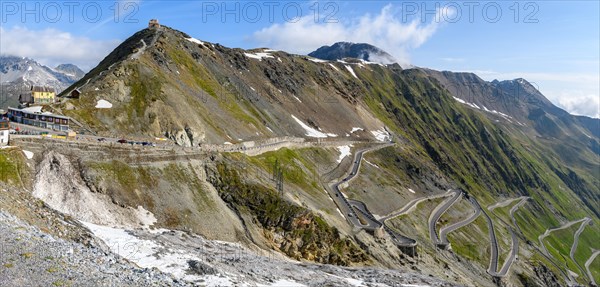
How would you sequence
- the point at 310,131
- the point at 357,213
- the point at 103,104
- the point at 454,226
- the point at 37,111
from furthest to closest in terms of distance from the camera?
1. the point at 310,131
2. the point at 454,226
3. the point at 357,213
4. the point at 103,104
5. the point at 37,111

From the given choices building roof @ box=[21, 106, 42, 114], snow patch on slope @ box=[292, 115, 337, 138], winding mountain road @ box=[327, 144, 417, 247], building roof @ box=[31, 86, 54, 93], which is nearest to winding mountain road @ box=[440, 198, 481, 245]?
winding mountain road @ box=[327, 144, 417, 247]

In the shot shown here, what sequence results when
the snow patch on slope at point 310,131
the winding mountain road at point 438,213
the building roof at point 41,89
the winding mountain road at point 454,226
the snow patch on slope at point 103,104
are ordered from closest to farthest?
1. the snow patch on slope at point 103,104
2. the building roof at point 41,89
3. the winding mountain road at point 438,213
4. the winding mountain road at point 454,226
5. the snow patch on slope at point 310,131

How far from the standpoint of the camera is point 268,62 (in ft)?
611

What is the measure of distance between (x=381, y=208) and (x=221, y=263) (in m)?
77.3

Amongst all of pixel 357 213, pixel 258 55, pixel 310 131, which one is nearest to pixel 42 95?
pixel 357 213

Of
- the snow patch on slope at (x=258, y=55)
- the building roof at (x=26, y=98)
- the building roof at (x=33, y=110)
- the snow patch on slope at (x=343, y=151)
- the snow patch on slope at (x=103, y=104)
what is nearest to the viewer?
the building roof at (x=33, y=110)

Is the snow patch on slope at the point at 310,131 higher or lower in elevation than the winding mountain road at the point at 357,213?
higher

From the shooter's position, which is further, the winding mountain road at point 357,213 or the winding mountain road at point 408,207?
the winding mountain road at point 408,207

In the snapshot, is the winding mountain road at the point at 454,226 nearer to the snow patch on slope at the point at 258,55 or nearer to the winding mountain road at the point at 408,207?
the winding mountain road at the point at 408,207

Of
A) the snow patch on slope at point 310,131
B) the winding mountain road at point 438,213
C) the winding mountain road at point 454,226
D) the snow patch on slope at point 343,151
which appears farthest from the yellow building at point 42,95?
the winding mountain road at point 454,226

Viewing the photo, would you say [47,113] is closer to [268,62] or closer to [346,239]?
[346,239]

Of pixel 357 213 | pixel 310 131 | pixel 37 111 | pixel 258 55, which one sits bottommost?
pixel 357 213

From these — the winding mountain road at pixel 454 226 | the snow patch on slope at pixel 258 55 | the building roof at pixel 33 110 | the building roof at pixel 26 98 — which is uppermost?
the snow patch on slope at pixel 258 55

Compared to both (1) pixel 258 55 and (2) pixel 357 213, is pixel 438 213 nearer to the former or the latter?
(2) pixel 357 213
